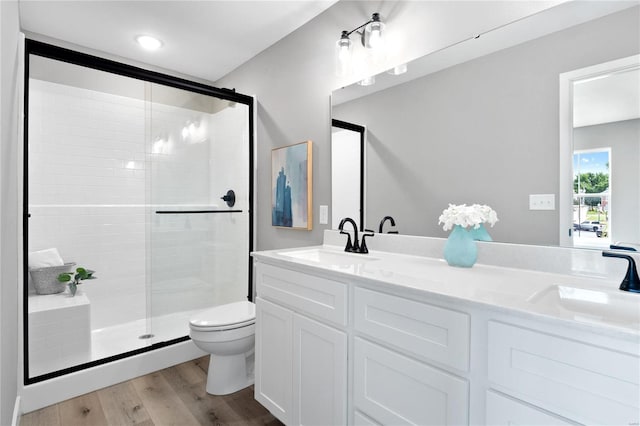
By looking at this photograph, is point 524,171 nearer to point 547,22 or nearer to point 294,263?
point 547,22

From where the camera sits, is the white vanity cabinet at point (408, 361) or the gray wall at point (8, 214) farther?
the gray wall at point (8, 214)

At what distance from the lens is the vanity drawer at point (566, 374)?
2.23 ft

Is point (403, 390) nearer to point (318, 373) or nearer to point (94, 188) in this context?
point (318, 373)

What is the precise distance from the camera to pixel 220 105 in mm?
2709

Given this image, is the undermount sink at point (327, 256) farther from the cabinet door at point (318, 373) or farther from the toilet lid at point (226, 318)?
the toilet lid at point (226, 318)

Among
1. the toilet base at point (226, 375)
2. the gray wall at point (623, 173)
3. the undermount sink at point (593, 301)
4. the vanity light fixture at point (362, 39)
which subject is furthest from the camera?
the toilet base at point (226, 375)

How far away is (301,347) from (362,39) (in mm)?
1684

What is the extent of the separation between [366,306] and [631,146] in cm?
103

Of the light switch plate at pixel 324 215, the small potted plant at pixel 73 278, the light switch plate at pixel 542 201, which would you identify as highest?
the light switch plate at pixel 542 201

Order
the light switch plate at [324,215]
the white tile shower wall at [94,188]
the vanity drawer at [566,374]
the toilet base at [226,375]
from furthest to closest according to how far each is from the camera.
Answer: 1. the white tile shower wall at [94,188]
2. the light switch plate at [324,215]
3. the toilet base at [226,375]
4. the vanity drawer at [566,374]

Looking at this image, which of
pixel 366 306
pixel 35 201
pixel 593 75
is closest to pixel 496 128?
pixel 593 75

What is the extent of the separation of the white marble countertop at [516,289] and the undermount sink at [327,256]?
0.12 m

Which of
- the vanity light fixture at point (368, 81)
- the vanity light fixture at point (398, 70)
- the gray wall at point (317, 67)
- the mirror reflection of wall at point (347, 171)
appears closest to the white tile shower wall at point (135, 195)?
the gray wall at point (317, 67)

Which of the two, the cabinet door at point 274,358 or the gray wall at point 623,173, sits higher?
the gray wall at point 623,173
